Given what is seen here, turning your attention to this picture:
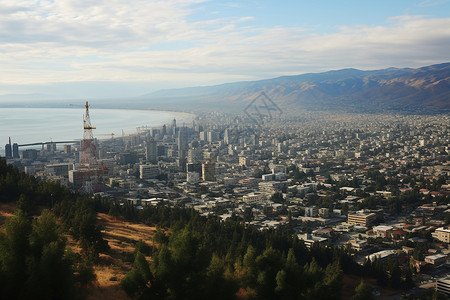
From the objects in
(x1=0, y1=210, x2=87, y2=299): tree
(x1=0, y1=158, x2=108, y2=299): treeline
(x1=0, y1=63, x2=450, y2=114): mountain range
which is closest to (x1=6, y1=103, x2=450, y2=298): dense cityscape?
(x1=0, y1=158, x2=108, y2=299): treeline

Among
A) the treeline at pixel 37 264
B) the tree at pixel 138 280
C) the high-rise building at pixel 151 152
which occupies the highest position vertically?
the treeline at pixel 37 264

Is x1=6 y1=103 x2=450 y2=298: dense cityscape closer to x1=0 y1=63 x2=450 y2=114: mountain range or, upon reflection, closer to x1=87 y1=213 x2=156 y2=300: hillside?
x1=87 y1=213 x2=156 y2=300: hillside

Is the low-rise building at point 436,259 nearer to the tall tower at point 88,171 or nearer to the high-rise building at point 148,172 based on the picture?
the tall tower at point 88,171

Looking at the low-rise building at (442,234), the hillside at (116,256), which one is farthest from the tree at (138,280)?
the low-rise building at (442,234)

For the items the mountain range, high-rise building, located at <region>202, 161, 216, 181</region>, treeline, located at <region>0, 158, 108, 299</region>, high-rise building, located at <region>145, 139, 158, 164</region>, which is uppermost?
the mountain range

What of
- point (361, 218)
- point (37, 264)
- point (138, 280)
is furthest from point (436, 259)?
point (37, 264)

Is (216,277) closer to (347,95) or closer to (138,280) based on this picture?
(138,280)

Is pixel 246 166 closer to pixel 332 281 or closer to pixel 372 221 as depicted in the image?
pixel 372 221

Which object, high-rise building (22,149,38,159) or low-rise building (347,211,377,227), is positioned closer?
low-rise building (347,211,377,227)

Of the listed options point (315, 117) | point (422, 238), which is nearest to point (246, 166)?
point (422, 238)
